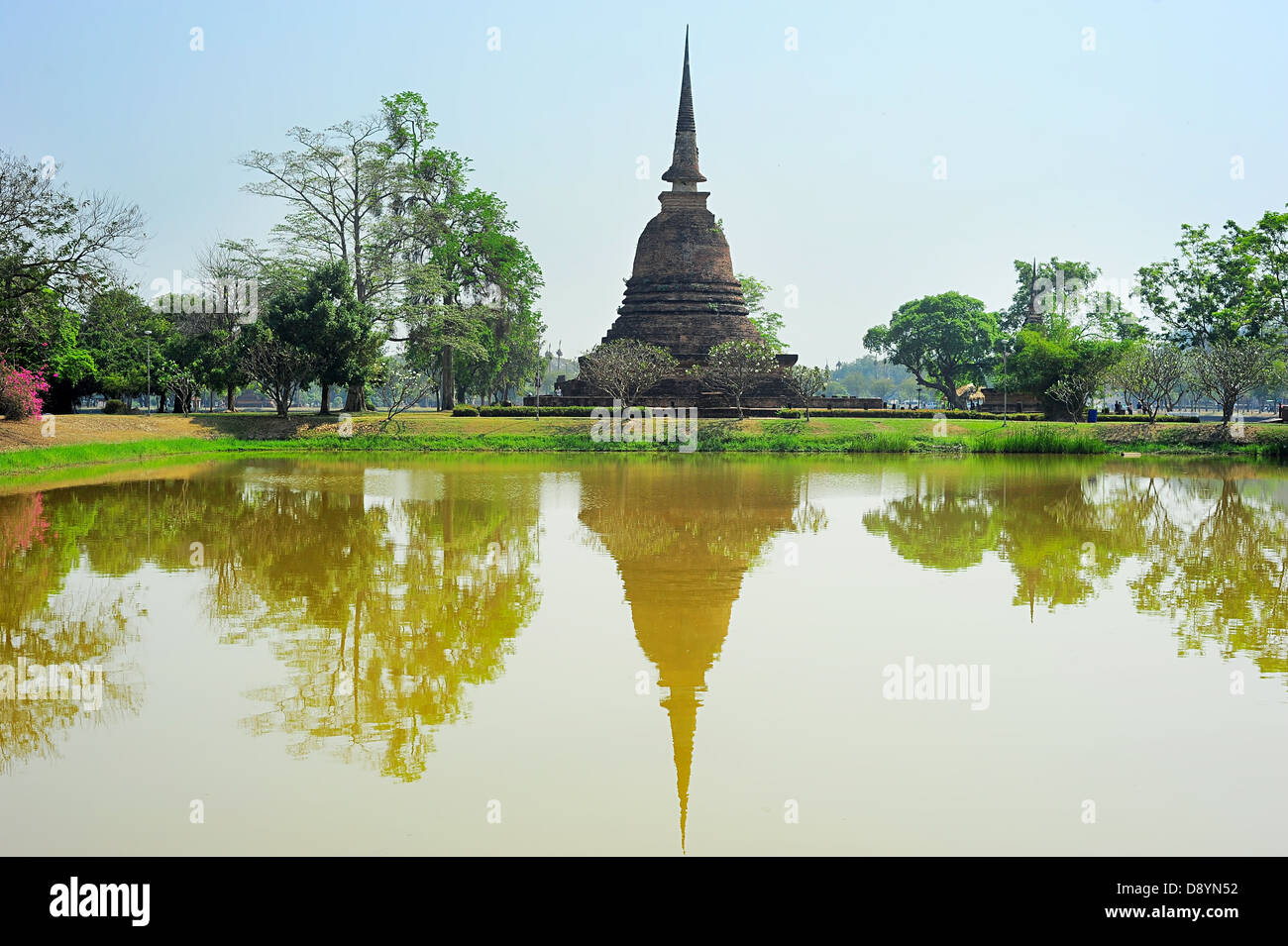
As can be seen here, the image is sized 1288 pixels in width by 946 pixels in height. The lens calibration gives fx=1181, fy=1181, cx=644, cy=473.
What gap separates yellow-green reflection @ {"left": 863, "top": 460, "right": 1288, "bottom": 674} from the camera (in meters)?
12.1

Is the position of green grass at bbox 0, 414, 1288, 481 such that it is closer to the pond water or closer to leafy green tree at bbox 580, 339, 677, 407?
leafy green tree at bbox 580, 339, 677, 407

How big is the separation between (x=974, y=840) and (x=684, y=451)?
3399 centimetres

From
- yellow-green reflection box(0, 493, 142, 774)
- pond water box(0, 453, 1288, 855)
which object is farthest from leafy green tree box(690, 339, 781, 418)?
yellow-green reflection box(0, 493, 142, 774)

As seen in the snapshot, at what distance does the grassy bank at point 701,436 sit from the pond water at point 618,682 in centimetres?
2162

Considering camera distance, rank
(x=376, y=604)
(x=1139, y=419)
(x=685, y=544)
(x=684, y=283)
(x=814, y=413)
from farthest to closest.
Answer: (x=684, y=283)
(x=1139, y=419)
(x=814, y=413)
(x=685, y=544)
(x=376, y=604)

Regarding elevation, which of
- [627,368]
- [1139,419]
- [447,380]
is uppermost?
[627,368]

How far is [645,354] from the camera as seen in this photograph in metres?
48.3

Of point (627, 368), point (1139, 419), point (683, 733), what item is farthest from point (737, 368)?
point (683, 733)

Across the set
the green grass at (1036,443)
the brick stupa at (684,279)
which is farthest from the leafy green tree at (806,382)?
the green grass at (1036,443)

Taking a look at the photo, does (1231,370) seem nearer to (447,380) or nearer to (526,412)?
(526,412)

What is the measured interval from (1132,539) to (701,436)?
25110 millimetres

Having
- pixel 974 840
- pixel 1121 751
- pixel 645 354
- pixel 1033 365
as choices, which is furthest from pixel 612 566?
pixel 1033 365

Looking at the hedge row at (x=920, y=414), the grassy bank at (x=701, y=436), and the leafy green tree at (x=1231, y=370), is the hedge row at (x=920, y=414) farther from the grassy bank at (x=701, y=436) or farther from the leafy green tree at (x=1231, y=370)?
the leafy green tree at (x=1231, y=370)

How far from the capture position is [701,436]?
42.2 metres
